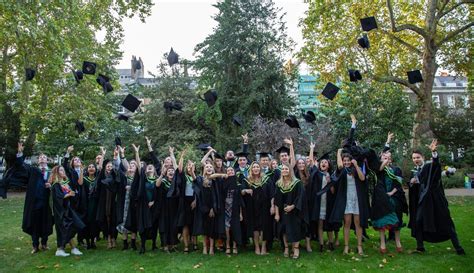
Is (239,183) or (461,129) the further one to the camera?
(461,129)

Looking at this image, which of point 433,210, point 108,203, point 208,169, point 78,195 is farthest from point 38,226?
point 433,210

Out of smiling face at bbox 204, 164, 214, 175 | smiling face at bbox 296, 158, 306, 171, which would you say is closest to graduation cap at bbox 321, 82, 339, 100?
smiling face at bbox 296, 158, 306, 171

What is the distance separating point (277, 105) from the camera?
72.1 ft

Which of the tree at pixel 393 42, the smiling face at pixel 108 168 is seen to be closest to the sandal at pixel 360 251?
the smiling face at pixel 108 168

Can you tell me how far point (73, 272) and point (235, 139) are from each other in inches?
598

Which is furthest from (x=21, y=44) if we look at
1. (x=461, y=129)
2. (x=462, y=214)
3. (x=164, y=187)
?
(x=461, y=129)

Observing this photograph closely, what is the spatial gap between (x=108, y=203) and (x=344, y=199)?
16.2 feet

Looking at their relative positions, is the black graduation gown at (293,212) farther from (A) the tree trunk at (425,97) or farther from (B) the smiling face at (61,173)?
(A) the tree trunk at (425,97)

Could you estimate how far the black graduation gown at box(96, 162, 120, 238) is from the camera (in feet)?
28.6

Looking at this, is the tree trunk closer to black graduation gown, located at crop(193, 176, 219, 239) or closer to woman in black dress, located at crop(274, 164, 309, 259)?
woman in black dress, located at crop(274, 164, 309, 259)

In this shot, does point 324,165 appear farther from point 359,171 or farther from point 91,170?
point 91,170

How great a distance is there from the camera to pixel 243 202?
8.02m

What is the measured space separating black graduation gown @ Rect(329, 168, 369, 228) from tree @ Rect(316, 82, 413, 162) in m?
7.25

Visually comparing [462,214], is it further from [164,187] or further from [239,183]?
[164,187]
